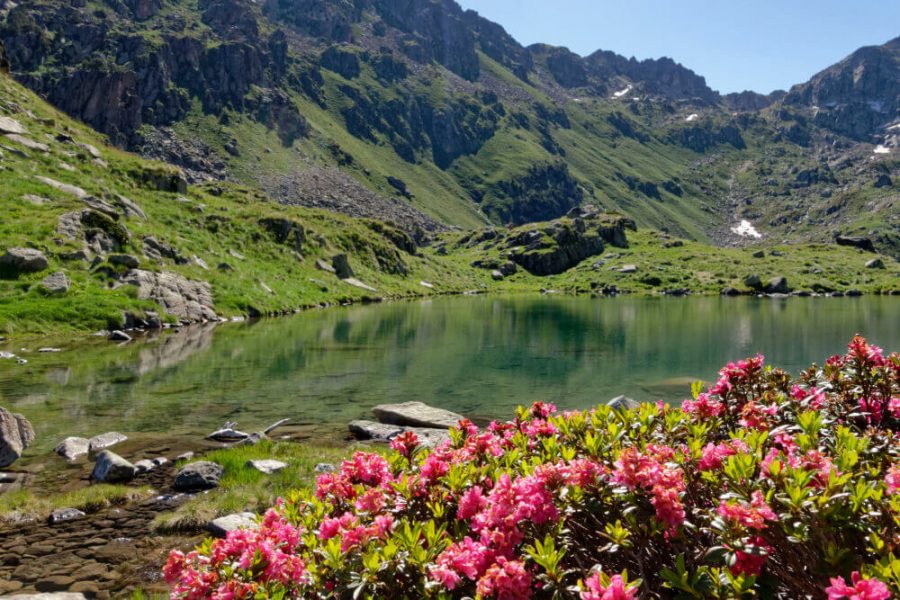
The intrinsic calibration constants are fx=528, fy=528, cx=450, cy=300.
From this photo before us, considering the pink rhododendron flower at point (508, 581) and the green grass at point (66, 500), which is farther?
the green grass at point (66, 500)

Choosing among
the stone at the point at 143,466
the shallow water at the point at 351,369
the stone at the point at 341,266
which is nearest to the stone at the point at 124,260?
the shallow water at the point at 351,369

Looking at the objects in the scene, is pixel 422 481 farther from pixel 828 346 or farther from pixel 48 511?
pixel 828 346

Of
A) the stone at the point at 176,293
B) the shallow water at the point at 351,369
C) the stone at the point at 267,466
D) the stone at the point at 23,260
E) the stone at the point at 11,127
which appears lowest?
the shallow water at the point at 351,369

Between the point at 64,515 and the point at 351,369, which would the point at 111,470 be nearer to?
the point at 64,515

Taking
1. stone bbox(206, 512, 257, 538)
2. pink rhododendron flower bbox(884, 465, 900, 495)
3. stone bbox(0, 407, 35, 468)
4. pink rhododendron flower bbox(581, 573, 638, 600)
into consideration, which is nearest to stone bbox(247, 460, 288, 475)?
stone bbox(206, 512, 257, 538)

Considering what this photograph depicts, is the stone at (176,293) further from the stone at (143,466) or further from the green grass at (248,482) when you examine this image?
the green grass at (248,482)

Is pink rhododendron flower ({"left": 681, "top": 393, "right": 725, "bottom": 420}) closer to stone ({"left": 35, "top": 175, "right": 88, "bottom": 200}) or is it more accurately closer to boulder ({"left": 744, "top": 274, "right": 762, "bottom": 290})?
stone ({"left": 35, "top": 175, "right": 88, "bottom": 200})

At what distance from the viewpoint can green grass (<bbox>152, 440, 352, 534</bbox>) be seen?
1271 cm

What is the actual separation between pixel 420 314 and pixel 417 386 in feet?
→ 158

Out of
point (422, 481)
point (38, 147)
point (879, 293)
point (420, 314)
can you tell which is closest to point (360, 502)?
point (422, 481)

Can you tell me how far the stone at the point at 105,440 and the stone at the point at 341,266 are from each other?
83716mm

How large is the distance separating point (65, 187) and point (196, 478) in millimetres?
61237

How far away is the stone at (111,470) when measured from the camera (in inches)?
602

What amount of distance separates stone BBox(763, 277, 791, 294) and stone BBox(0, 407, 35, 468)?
171 m
